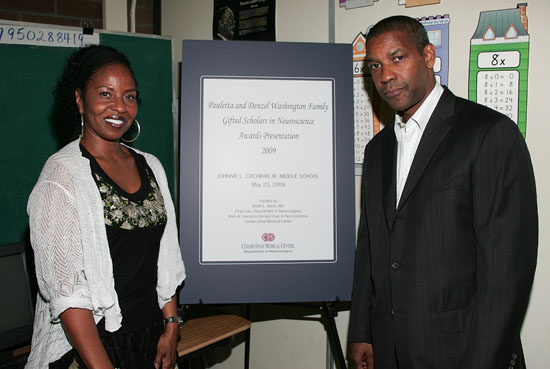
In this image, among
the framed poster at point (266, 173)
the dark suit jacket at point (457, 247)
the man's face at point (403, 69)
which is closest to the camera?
the dark suit jacket at point (457, 247)

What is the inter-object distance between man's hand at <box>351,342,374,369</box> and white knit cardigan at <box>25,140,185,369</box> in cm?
90

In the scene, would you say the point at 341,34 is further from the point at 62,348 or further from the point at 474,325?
the point at 62,348

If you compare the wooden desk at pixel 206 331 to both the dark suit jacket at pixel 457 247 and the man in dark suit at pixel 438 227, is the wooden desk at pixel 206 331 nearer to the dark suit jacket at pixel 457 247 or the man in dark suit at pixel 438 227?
the man in dark suit at pixel 438 227

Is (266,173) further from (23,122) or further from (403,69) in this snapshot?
(23,122)

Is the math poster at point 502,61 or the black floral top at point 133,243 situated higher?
the math poster at point 502,61

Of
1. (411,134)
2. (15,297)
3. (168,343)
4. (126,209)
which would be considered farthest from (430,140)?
(15,297)

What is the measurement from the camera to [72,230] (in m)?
1.38

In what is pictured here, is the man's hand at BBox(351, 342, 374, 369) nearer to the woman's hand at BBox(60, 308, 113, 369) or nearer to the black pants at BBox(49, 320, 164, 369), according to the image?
the black pants at BBox(49, 320, 164, 369)

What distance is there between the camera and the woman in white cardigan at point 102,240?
138 cm

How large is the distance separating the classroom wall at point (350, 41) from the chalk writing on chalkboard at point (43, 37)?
0.84 metres

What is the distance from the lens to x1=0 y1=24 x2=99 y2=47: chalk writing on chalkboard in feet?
7.27

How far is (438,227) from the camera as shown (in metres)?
1.48

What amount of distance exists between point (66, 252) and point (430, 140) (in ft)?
3.74

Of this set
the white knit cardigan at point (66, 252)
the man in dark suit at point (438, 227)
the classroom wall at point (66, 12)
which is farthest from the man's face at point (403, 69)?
the classroom wall at point (66, 12)
